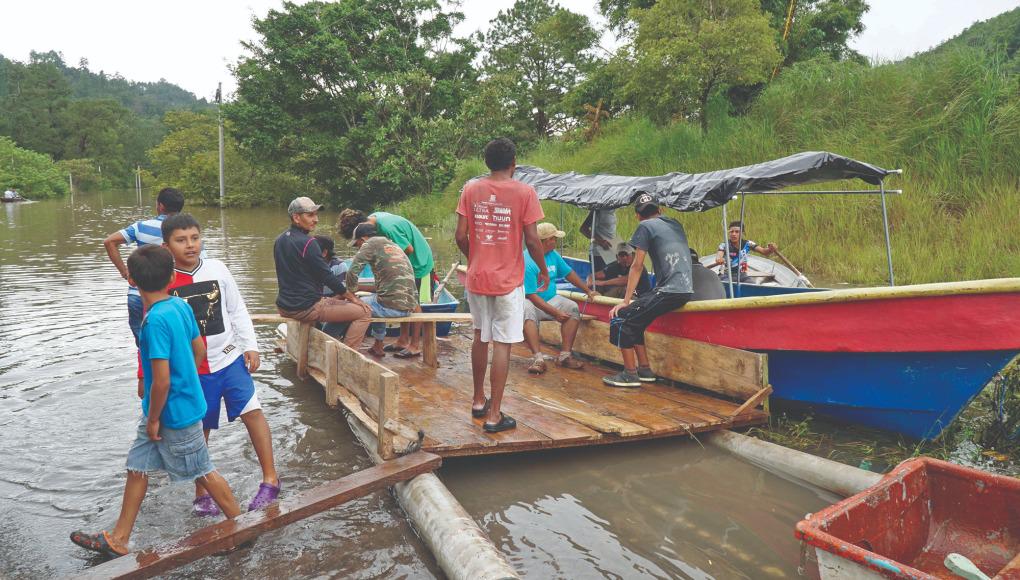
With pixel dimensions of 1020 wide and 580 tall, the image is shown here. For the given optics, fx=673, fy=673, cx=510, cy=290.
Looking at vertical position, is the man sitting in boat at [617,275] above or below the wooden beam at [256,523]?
above

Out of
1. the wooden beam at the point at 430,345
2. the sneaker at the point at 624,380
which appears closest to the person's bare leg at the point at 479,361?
the sneaker at the point at 624,380

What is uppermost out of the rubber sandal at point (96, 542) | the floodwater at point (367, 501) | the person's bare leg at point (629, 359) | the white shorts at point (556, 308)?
the white shorts at point (556, 308)

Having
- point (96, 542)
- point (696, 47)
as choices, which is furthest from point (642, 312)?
point (696, 47)

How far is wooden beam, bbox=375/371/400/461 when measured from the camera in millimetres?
4355

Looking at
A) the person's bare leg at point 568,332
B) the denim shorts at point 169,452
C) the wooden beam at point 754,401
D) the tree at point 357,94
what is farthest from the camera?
the tree at point 357,94

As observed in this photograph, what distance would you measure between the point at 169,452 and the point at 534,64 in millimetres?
29826

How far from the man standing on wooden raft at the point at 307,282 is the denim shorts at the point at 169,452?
2.47 m

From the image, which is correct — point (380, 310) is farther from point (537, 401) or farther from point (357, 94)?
point (357, 94)

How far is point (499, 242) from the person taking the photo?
4.63 metres

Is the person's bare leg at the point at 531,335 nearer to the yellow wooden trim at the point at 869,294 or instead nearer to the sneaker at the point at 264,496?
the yellow wooden trim at the point at 869,294

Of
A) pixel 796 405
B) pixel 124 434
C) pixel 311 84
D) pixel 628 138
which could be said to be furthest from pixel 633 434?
pixel 311 84

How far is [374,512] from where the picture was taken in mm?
4266

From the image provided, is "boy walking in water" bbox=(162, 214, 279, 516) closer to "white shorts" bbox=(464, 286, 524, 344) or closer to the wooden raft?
the wooden raft

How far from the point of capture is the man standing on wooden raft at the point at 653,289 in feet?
19.0
